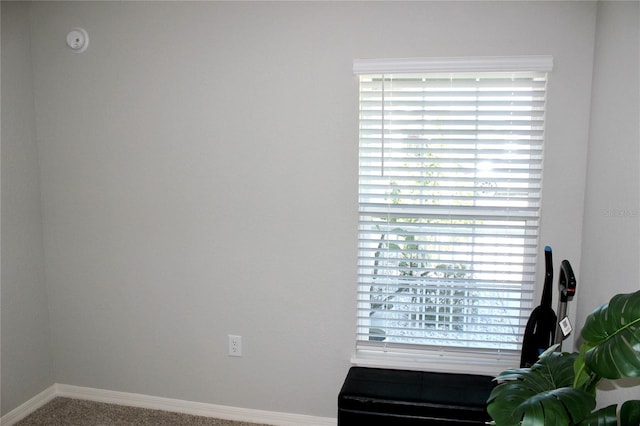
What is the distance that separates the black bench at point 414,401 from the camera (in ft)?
7.76

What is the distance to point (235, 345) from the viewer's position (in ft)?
9.76

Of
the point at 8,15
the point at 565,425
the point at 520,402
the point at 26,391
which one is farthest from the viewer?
the point at 26,391

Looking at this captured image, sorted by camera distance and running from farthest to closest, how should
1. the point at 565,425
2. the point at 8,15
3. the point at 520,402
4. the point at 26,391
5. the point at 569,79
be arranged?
the point at 26,391
the point at 8,15
the point at 569,79
the point at 520,402
the point at 565,425

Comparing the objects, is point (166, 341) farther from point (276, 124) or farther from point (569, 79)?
point (569, 79)

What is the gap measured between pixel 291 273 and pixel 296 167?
0.59m

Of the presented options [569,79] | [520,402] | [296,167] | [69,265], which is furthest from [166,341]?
[569,79]

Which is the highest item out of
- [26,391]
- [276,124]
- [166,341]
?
[276,124]

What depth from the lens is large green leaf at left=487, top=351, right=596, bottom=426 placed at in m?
1.43

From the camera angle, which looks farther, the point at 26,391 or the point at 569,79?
the point at 26,391

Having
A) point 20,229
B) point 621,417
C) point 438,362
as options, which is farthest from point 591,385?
point 20,229

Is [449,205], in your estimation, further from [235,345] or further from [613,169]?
[235,345]

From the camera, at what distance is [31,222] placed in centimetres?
307

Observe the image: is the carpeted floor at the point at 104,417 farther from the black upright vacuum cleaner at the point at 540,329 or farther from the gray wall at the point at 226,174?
the black upright vacuum cleaner at the point at 540,329

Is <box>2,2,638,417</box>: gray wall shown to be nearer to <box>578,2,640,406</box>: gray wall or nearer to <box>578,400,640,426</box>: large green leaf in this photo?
<box>578,2,640,406</box>: gray wall
